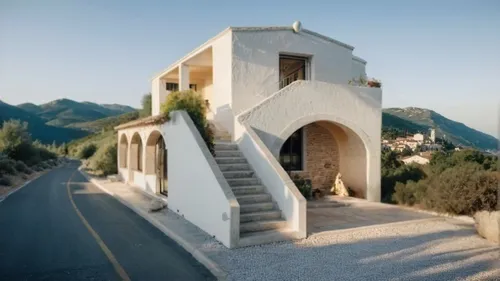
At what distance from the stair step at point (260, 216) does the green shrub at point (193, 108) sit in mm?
2374

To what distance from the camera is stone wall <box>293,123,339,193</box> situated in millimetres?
12906

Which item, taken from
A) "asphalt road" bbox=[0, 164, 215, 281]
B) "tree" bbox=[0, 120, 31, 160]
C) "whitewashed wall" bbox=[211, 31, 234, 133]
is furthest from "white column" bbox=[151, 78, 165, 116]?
"tree" bbox=[0, 120, 31, 160]

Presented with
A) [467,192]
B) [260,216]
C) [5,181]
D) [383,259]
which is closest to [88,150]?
[5,181]

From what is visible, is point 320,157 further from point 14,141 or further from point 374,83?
point 14,141

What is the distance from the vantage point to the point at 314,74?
1339cm

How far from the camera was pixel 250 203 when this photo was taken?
793 cm

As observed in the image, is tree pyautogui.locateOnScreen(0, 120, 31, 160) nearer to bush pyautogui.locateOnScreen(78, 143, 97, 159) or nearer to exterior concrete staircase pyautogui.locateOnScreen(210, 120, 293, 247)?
bush pyautogui.locateOnScreen(78, 143, 97, 159)

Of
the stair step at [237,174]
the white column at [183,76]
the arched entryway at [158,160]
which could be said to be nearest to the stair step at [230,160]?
→ the stair step at [237,174]

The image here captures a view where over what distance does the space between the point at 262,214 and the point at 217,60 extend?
7.41 metres

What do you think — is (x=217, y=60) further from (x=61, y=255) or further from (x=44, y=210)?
(x=61, y=255)

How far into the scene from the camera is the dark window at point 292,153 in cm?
1255

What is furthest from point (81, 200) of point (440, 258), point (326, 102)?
point (440, 258)

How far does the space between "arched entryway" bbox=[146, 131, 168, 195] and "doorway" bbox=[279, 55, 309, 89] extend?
5347 mm

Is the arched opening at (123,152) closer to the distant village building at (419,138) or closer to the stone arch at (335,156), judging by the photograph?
the stone arch at (335,156)
